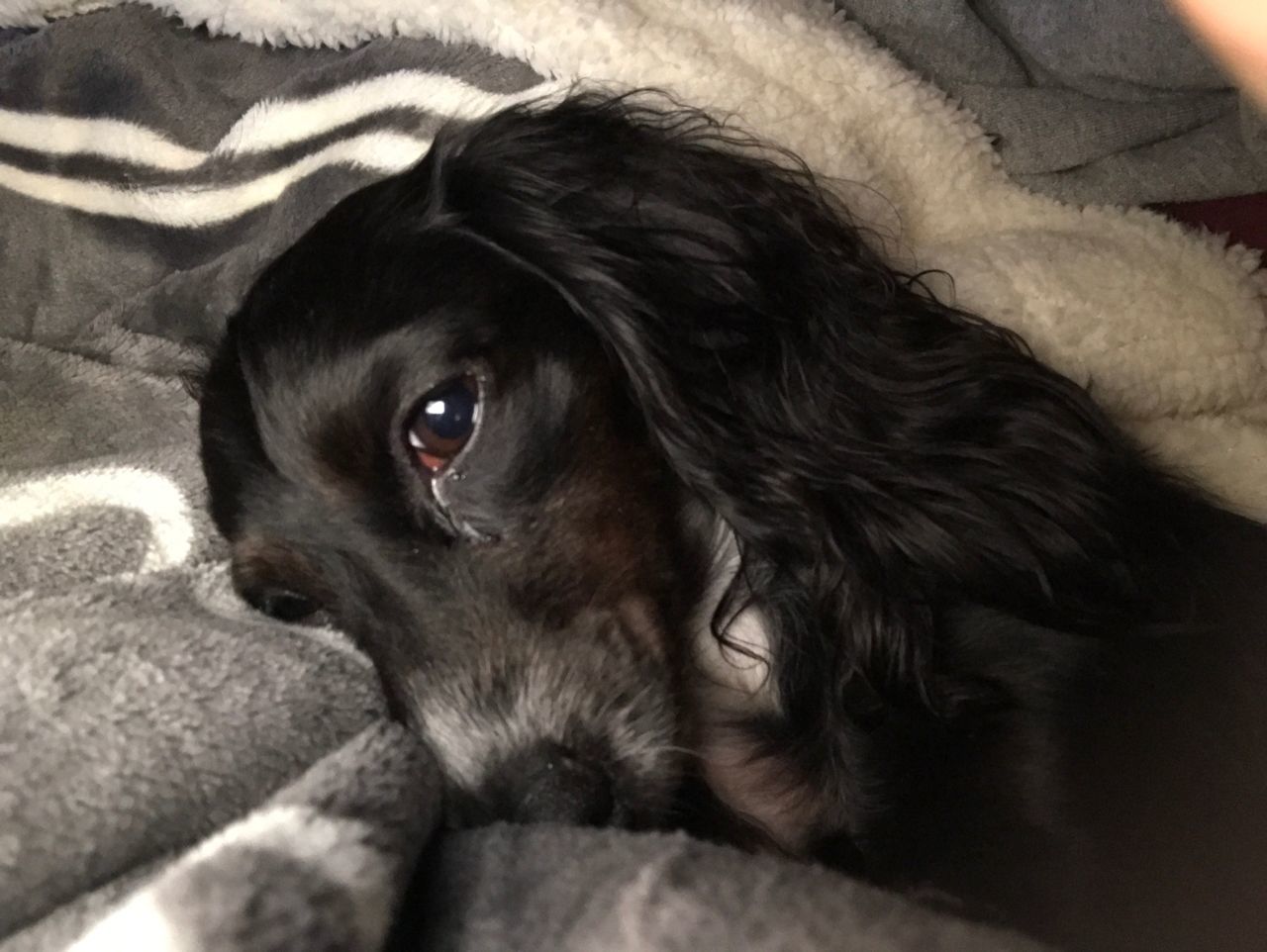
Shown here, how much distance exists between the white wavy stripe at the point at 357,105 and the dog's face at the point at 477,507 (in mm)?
295

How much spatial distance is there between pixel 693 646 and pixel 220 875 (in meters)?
0.69

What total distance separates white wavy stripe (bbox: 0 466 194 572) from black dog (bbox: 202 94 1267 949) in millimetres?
159

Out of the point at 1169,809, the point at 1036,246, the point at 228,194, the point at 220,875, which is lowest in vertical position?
the point at 228,194

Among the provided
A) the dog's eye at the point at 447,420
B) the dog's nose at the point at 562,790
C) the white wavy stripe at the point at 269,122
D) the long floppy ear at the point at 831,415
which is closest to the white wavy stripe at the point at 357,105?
the white wavy stripe at the point at 269,122

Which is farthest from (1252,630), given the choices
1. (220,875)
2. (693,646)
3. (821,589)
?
(220,875)

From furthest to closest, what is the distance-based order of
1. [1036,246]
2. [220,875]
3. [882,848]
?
[1036,246], [882,848], [220,875]

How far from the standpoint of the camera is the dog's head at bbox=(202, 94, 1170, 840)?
3.73ft

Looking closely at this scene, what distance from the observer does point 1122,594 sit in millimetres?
1198

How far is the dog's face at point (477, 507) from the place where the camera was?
1.09 m

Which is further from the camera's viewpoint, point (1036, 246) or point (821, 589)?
point (1036, 246)

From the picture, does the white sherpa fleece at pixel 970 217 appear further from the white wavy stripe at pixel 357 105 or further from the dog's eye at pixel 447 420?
the dog's eye at pixel 447 420

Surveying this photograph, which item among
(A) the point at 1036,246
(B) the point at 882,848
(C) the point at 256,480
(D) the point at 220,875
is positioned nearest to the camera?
(D) the point at 220,875

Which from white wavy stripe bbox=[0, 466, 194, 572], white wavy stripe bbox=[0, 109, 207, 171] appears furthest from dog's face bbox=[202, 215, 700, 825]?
white wavy stripe bbox=[0, 109, 207, 171]

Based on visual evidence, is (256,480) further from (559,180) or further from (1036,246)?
(1036,246)
